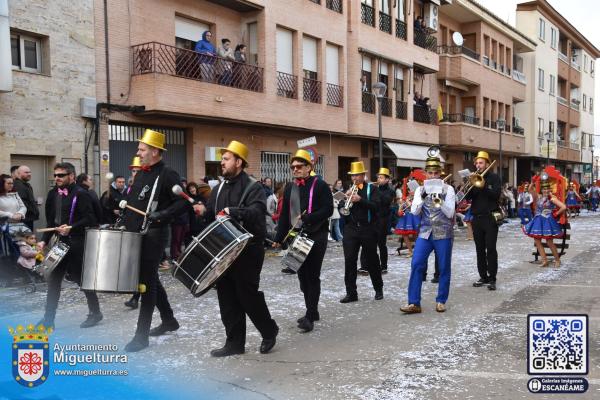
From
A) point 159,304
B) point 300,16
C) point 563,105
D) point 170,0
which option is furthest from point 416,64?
point 563,105

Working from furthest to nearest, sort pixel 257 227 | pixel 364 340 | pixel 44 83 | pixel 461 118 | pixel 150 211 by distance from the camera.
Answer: pixel 461 118
pixel 44 83
pixel 364 340
pixel 150 211
pixel 257 227

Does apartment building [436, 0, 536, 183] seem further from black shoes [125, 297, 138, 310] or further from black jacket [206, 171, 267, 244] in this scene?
black jacket [206, 171, 267, 244]

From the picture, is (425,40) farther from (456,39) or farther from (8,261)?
(8,261)

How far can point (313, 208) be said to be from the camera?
6762 millimetres

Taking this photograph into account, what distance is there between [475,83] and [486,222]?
25268 millimetres

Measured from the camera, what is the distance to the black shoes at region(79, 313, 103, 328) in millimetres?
6715

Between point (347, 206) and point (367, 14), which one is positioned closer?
point (347, 206)

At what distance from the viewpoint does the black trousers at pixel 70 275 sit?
21.5 feet

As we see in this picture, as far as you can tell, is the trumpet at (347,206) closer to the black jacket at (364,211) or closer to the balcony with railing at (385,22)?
the black jacket at (364,211)

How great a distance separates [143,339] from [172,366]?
2.13 feet

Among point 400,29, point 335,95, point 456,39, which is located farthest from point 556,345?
point 456,39

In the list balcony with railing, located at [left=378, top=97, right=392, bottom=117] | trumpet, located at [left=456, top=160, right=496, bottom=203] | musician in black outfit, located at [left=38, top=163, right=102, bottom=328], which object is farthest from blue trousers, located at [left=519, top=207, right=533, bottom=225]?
musician in black outfit, located at [left=38, top=163, right=102, bottom=328]

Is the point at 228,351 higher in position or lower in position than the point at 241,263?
lower

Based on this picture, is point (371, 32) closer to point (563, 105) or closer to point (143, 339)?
point (143, 339)
